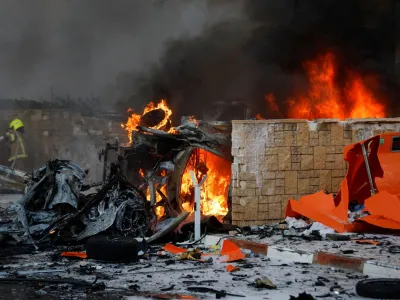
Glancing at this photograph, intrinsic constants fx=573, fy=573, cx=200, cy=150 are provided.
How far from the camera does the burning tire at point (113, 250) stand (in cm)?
787

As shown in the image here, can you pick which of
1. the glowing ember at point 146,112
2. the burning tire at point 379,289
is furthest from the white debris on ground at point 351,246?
the glowing ember at point 146,112

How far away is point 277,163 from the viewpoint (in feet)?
35.4

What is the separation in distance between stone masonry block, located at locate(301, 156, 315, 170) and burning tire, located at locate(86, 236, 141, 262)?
4.11m

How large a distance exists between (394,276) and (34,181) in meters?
6.05

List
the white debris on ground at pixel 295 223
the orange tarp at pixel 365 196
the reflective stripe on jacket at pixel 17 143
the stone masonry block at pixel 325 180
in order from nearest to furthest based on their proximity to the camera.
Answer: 1. the orange tarp at pixel 365 196
2. the white debris on ground at pixel 295 223
3. the stone masonry block at pixel 325 180
4. the reflective stripe on jacket at pixel 17 143

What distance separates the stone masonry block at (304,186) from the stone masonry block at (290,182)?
0.33 ft

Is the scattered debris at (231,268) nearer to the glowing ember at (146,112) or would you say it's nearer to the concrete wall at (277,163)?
the concrete wall at (277,163)

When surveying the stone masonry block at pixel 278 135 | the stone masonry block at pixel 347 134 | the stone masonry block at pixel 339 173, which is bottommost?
the stone masonry block at pixel 339 173

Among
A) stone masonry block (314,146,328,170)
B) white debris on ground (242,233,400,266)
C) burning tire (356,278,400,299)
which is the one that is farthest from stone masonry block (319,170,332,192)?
burning tire (356,278,400,299)

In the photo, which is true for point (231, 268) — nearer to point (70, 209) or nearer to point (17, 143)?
point (70, 209)

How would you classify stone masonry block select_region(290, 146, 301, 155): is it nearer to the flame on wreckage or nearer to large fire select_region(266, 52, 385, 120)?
the flame on wreckage

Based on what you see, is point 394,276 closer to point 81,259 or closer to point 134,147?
point 81,259

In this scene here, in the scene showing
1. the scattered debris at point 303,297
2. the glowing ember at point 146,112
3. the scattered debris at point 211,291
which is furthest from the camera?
the glowing ember at point 146,112

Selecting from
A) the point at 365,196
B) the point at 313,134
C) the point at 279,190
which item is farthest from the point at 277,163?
the point at 365,196
